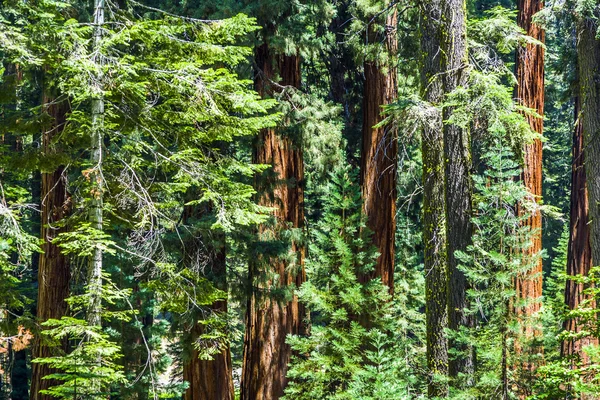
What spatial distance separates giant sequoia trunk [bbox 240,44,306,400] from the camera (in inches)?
429

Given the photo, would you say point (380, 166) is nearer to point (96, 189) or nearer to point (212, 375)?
point (212, 375)

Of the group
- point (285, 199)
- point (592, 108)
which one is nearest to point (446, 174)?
point (592, 108)

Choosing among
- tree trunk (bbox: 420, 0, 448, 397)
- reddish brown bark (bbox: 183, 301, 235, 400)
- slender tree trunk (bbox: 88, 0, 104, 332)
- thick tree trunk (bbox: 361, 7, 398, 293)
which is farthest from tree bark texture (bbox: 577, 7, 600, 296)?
slender tree trunk (bbox: 88, 0, 104, 332)

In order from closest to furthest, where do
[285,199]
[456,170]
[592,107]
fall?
1. [456,170]
2. [592,107]
3. [285,199]

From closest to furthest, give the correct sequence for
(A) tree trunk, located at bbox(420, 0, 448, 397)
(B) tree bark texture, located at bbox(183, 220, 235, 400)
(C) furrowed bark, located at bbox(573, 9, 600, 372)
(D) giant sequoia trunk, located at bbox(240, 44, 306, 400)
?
(A) tree trunk, located at bbox(420, 0, 448, 397) → (C) furrowed bark, located at bbox(573, 9, 600, 372) → (B) tree bark texture, located at bbox(183, 220, 235, 400) → (D) giant sequoia trunk, located at bbox(240, 44, 306, 400)

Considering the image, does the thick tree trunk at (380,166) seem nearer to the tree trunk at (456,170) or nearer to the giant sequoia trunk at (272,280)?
the giant sequoia trunk at (272,280)

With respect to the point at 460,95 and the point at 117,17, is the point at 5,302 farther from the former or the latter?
the point at 460,95

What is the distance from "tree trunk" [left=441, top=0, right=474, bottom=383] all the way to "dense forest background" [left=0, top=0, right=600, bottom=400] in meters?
0.02

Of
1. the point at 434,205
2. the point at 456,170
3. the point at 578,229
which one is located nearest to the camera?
the point at 456,170

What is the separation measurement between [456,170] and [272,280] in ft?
15.1

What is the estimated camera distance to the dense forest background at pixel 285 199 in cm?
621

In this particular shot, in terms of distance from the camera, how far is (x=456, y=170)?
273 inches

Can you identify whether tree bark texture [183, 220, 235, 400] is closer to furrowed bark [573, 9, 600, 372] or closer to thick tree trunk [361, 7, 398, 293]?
thick tree trunk [361, 7, 398, 293]

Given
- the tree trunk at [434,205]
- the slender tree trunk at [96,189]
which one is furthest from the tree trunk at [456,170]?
the slender tree trunk at [96,189]
